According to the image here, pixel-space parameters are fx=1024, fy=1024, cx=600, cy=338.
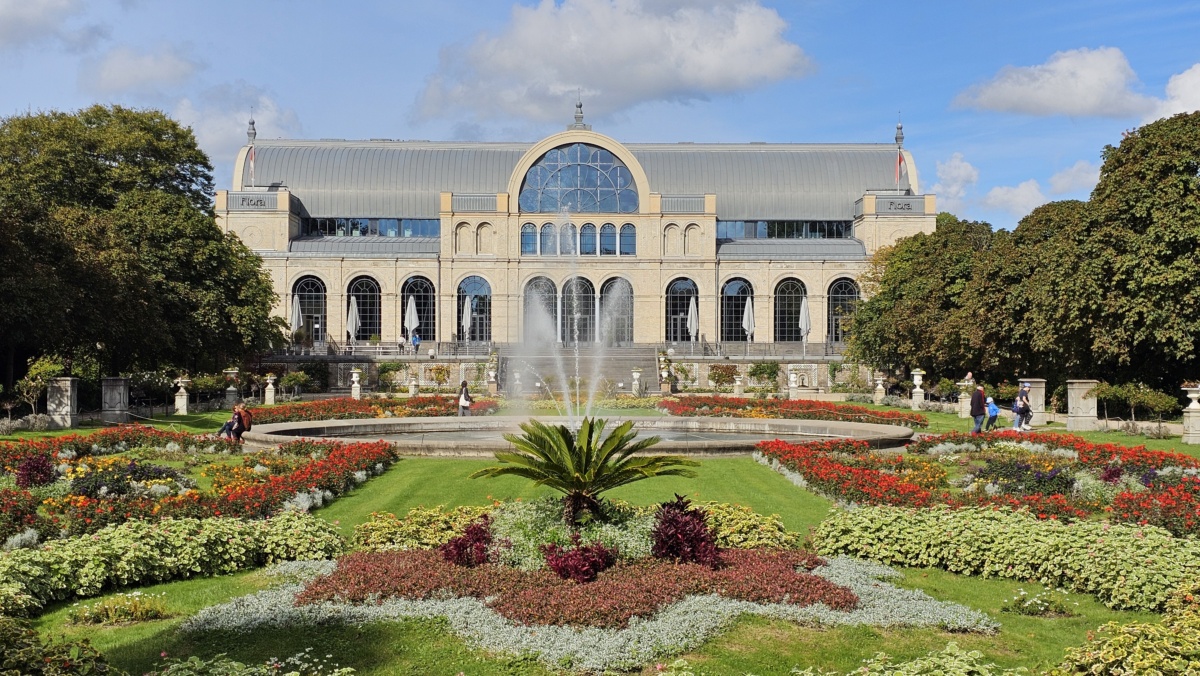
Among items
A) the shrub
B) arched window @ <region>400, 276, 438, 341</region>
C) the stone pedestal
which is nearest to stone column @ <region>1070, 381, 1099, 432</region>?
the shrub

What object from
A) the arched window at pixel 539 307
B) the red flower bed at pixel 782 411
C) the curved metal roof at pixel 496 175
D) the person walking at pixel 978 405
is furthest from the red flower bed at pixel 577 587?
the curved metal roof at pixel 496 175

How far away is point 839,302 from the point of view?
64.1 m

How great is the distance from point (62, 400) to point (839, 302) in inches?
1877

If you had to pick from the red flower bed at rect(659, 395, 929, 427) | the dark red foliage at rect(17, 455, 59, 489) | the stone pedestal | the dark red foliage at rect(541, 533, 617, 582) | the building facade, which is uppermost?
the building facade

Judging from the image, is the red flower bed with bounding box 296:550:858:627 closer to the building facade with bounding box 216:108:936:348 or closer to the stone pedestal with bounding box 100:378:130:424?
the stone pedestal with bounding box 100:378:130:424

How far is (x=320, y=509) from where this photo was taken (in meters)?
14.5

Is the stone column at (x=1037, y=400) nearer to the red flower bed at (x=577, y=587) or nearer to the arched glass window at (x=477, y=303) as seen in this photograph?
the red flower bed at (x=577, y=587)

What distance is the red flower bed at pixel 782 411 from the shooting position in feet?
91.3

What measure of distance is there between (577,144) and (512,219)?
610 cm

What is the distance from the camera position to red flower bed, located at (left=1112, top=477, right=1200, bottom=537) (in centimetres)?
1129

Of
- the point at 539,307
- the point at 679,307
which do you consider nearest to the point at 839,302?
the point at 679,307

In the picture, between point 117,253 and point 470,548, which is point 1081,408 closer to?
point 470,548

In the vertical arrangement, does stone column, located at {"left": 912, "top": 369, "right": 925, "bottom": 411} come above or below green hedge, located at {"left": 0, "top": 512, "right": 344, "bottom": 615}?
above

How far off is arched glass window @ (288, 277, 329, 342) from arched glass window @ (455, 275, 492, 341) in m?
8.30
